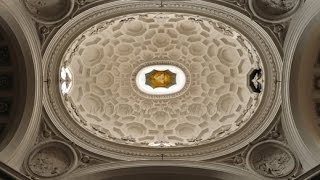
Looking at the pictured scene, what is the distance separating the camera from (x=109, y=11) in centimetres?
1653

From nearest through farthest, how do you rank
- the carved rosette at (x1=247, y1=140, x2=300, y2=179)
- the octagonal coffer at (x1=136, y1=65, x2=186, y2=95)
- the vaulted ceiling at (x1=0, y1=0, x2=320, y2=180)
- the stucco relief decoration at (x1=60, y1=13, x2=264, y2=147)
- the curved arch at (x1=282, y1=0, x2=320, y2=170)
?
the curved arch at (x1=282, y1=0, x2=320, y2=170), the vaulted ceiling at (x1=0, y1=0, x2=320, y2=180), the carved rosette at (x1=247, y1=140, x2=300, y2=179), the stucco relief decoration at (x1=60, y1=13, x2=264, y2=147), the octagonal coffer at (x1=136, y1=65, x2=186, y2=95)

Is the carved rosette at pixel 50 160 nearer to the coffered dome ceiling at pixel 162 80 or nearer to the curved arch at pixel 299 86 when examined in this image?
the coffered dome ceiling at pixel 162 80

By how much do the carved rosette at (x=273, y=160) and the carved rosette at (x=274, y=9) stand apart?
13.9ft

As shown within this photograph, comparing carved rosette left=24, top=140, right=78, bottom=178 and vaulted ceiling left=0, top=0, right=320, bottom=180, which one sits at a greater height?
vaulted ceiling left=0, top=0, right=320, bottom=180

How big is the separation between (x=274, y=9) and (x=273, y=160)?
5164 millimetres

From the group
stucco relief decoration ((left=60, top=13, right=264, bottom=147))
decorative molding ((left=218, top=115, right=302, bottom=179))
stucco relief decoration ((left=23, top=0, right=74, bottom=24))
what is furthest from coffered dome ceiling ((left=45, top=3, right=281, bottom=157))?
stucco relief decoration ((left=23, top=0, right=74, bottom=24))

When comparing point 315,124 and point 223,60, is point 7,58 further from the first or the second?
point 315,124

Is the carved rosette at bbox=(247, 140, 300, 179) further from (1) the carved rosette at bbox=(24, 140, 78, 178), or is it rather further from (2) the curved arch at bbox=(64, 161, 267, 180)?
(1) the carved rosette at bbox=(24, 140, 78, 178)

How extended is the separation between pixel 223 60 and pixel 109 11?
615cm

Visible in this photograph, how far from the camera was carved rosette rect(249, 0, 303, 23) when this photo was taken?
16.0 m

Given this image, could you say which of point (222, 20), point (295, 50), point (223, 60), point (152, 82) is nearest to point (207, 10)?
point (222, 20)

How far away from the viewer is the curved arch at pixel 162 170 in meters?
17.6

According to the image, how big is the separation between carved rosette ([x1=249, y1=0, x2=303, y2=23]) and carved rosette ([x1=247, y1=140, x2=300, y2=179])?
13.9 feet

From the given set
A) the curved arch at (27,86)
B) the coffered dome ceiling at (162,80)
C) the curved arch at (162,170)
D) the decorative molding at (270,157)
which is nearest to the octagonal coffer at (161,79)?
the coffered dome ceiling at (162,80)
